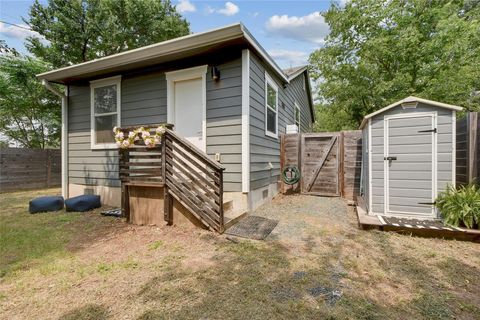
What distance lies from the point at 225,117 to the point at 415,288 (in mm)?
3528

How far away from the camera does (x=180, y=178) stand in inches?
144

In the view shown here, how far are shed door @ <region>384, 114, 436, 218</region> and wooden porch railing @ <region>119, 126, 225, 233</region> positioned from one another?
276 centimetres

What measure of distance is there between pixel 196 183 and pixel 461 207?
12.1ft

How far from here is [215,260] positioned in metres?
2.63

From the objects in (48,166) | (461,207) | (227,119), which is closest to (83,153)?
(227,119)

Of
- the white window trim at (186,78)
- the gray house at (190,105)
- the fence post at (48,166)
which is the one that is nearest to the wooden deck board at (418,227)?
the gray house at (190,105)

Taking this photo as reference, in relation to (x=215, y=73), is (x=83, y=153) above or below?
below

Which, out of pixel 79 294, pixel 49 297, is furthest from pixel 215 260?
pixel 49 297

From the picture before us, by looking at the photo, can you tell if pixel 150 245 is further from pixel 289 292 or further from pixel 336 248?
pixel 336 248

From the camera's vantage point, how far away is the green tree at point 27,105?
9.00m

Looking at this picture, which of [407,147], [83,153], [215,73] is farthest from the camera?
[83,153]

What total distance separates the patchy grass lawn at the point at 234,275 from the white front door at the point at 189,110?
1.97m

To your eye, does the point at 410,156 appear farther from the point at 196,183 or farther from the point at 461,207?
the point at 196,183

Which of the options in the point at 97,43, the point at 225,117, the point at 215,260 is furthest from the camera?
the point at 97,43
